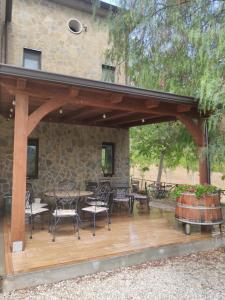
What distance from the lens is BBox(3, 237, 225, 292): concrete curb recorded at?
346cm

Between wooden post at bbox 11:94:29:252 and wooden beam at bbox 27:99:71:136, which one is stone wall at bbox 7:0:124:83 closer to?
wooden beam at bbox 27:99:71:136

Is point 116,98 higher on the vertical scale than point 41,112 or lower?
higher

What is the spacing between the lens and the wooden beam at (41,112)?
176 inches

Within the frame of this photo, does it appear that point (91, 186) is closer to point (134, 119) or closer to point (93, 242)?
point (134, 119)

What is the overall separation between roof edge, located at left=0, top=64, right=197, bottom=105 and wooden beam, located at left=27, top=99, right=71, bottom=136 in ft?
1.65

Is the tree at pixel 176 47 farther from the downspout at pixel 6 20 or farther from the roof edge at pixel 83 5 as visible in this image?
the roof edge at pixel 83 5

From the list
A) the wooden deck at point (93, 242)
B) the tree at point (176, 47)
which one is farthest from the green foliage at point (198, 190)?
the wooden deck at point (93, 242)

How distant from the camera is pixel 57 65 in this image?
8.80 meters

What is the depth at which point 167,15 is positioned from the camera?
15.5ft

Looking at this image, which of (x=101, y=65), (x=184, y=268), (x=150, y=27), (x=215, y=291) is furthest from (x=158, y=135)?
(x=215, y=291)

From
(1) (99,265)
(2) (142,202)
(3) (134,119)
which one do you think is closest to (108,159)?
(2) (142,202)

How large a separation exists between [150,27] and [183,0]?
67 centimetres

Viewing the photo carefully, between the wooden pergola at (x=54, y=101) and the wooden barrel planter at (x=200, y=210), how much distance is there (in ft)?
3.14

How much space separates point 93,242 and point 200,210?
208cm
